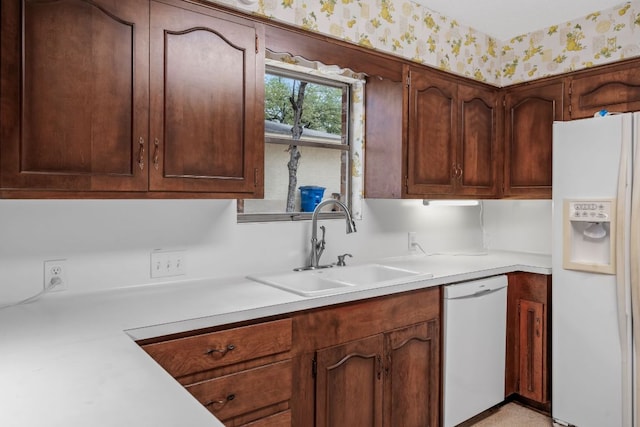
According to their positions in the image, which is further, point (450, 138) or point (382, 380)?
point (450, 138)

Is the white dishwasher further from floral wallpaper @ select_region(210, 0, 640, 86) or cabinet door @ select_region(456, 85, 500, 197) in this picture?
floral wallpaper @ select_region(210, 0, 640, 86)

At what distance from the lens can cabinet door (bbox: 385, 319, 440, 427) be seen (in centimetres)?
210

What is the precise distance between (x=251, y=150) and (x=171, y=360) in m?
0.92

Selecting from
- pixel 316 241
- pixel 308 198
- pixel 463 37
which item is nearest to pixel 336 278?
pixel 316 241

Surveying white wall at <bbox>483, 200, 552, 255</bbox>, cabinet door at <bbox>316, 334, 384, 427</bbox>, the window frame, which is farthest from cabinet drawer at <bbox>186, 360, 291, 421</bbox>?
white wall at <bbox>483, 200, 552, 255</bbox>

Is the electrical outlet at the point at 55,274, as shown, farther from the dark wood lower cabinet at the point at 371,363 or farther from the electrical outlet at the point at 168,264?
the dark wood lower cabinet at the point at 371,363

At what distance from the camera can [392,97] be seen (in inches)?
104

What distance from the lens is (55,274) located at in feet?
5.75

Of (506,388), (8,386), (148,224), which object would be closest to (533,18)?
(506,388)

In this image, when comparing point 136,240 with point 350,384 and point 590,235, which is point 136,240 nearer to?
point 350,384

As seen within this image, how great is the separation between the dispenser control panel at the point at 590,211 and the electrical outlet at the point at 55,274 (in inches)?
97.2

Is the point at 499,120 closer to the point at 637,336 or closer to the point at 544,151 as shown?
the point at 544,151

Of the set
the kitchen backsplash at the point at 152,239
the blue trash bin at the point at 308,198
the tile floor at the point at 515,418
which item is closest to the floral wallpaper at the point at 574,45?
the kitchen backsplash at the point at 152,239

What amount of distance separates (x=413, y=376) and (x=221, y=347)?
1.10 meters
